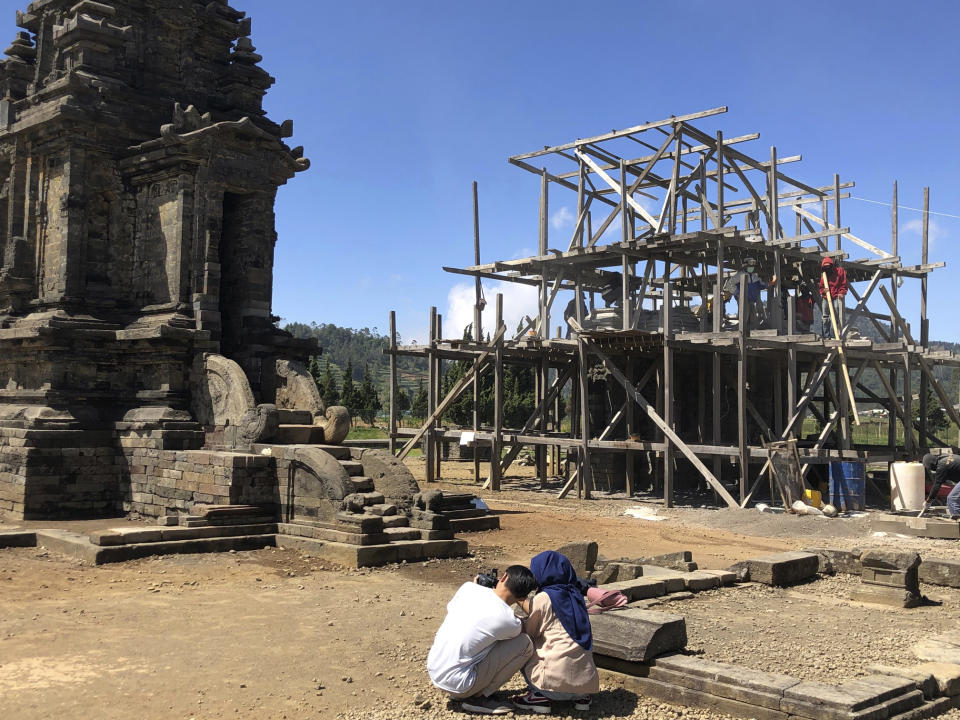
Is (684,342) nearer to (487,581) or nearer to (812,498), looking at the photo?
(812,498)

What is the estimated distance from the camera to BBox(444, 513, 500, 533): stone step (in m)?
14.2

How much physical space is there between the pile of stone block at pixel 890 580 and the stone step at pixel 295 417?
856 centimetres

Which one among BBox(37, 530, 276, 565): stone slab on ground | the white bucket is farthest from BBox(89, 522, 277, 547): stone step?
the white bucket

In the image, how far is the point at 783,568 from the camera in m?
10.3

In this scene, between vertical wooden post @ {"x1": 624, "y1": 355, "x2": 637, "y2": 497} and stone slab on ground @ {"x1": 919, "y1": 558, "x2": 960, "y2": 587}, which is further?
vertical wooden post @ {"x1": 624, "y1": 355, "x2": 637, "y2": 497}

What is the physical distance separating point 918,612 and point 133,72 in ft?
51.9

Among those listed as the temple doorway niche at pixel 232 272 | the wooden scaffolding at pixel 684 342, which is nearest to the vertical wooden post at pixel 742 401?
the wooden scaffolding at pixel 684 342

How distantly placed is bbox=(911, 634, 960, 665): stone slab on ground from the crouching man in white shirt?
327 cm

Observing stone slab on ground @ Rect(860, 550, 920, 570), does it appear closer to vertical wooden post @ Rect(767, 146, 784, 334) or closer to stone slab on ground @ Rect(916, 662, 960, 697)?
stone slab on ground @ Rect(916, 662, 960, 697)

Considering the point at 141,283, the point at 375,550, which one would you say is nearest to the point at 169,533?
the point at 375,550

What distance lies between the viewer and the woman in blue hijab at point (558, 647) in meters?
5.72

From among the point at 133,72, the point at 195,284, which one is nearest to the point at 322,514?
the point at 195,284

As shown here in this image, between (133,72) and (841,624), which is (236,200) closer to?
(133,72)

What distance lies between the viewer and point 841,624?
8.30 meters
